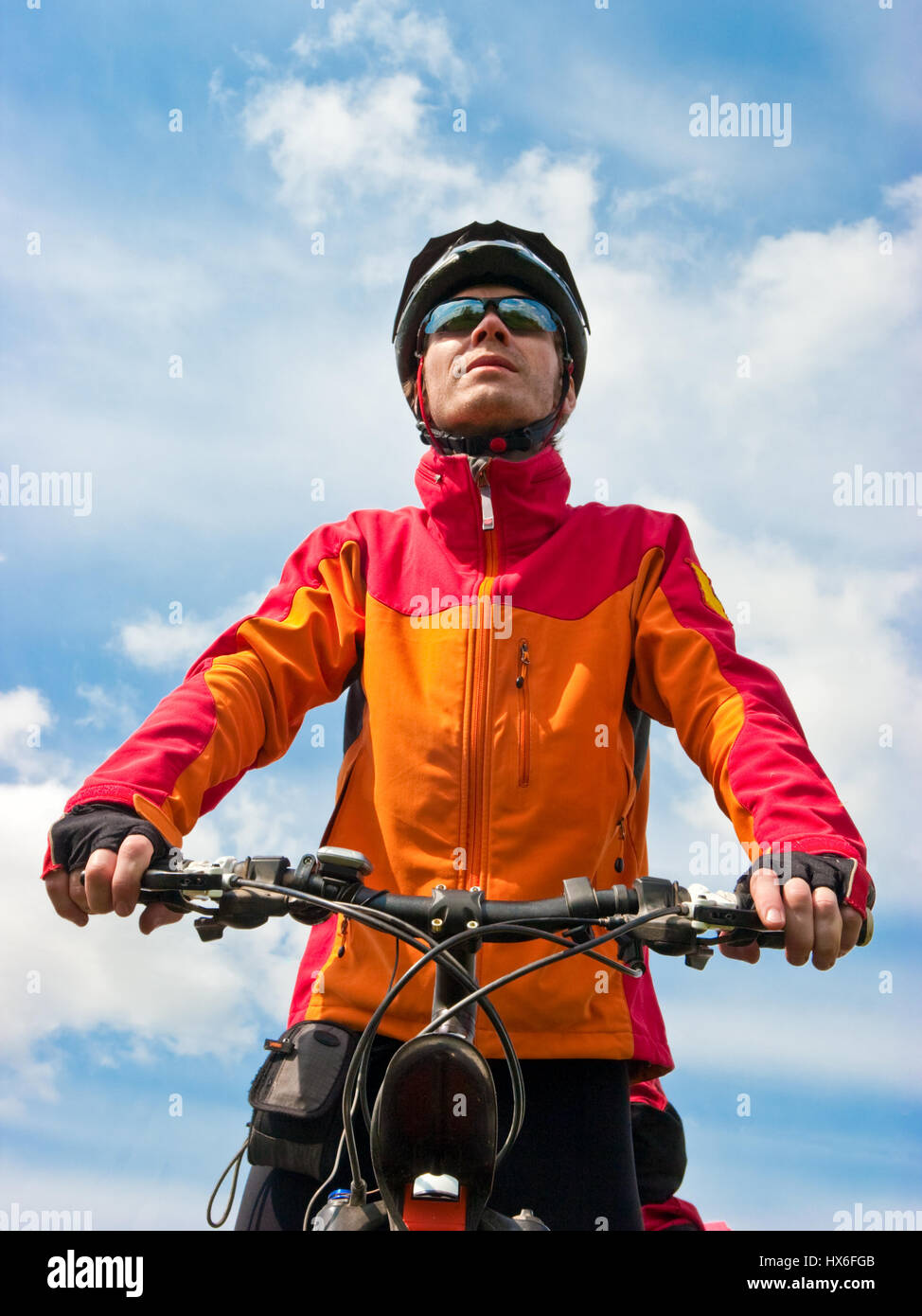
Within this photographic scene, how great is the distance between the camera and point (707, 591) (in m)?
3.54

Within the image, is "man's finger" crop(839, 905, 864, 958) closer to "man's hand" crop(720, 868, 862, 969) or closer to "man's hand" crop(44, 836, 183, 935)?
"man's hand" crop(720, 868, 862, 969)

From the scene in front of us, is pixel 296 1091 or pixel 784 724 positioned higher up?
pixel 784 724

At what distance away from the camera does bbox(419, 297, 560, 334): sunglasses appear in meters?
4.05

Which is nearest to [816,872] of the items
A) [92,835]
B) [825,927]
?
[825,927]

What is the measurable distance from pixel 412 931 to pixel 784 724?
1.35 m

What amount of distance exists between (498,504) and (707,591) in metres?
0.75

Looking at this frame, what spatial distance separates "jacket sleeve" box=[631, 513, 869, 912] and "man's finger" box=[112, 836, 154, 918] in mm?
1377

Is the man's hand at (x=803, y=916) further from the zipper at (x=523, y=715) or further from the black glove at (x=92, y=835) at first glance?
the black glove at (x=92, y=835)

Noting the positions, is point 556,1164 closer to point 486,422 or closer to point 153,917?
point 153,917

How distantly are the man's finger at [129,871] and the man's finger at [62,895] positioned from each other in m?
0.17

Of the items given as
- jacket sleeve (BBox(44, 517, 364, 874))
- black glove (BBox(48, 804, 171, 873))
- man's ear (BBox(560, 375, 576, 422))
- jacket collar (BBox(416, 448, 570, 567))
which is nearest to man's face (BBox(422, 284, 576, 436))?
jacket collar (BBox(416, 448, 570, 567))
